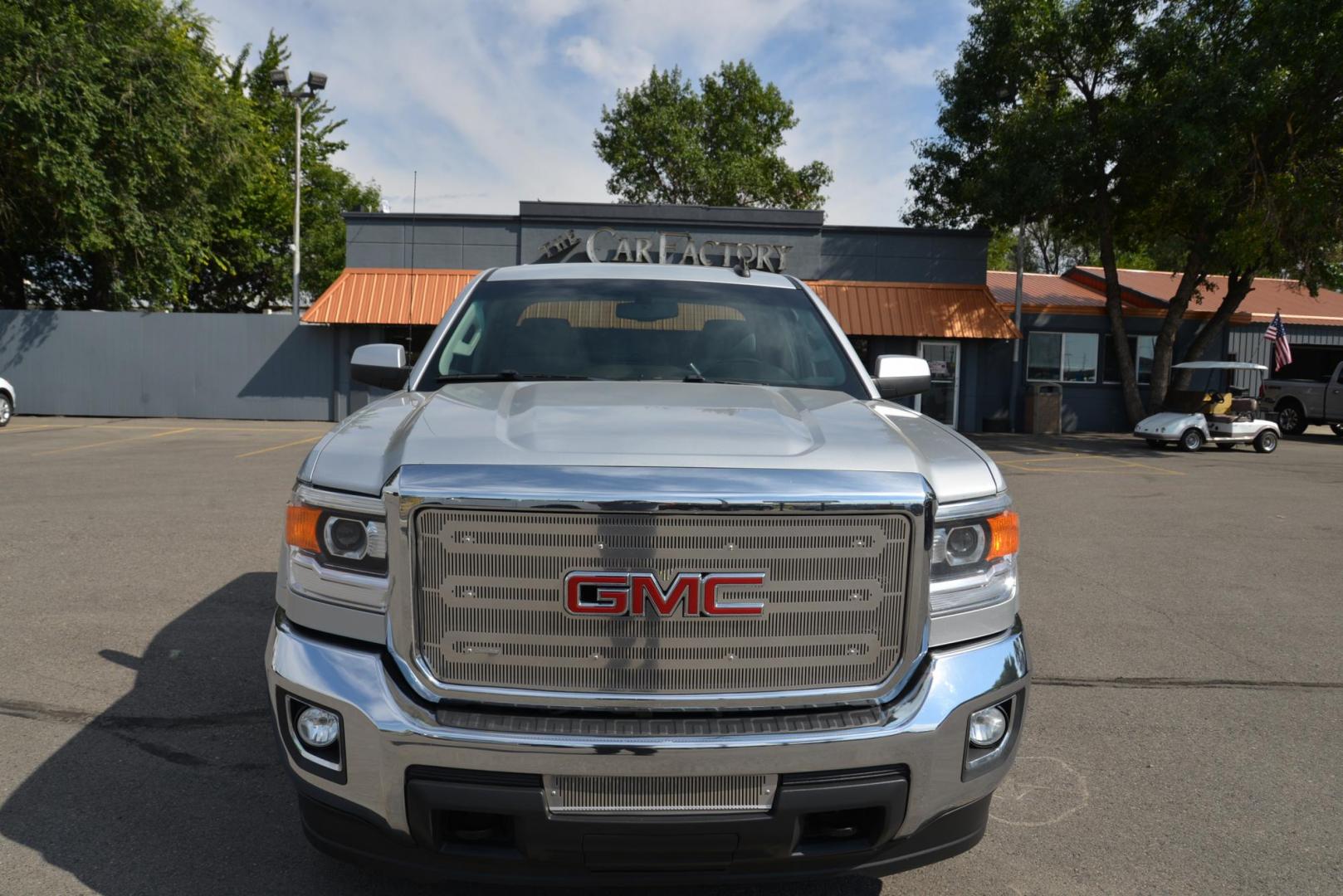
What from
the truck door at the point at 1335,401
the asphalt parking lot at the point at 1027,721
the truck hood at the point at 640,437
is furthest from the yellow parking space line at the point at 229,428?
the truck door at the point at 1335,401

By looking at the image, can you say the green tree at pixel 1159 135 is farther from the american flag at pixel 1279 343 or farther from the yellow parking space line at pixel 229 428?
the yellow parking space line at pixel 229 428

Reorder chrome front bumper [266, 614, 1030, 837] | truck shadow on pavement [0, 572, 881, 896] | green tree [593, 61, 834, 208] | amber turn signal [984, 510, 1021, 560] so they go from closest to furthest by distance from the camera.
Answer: chrome front bumper [266, 614, 1030, 837] < amber turn signal [984, 510, 1021, 560] < truck shadow on pavement [0, 572, 881, 896] < green tree [593, 61, 834, 208]

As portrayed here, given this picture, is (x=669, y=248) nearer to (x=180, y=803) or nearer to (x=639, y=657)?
(x=180, y=803)

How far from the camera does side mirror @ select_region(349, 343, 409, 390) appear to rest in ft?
12.9

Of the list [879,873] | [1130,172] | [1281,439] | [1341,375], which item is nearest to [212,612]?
[879,873]

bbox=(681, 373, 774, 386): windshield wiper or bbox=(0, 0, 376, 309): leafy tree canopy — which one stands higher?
bbox=(0, 0, 376, 309): leafy tree canopy

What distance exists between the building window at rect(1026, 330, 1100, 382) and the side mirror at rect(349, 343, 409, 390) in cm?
2463

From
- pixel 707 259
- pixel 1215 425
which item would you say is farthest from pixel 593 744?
pixel 707 259

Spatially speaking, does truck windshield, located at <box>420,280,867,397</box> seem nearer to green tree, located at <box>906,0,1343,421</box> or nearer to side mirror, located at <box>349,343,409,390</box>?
side mirror, located at <box>349,343,409,390</box>

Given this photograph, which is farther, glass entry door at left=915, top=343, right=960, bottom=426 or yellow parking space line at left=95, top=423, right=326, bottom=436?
glass entry door at left=915, top=343, right=960, bottom=426

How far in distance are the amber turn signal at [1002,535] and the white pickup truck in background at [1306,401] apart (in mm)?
26733

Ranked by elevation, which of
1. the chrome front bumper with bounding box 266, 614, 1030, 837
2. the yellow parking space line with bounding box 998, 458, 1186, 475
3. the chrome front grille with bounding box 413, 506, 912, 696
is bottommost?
the yellow parking space line with bounding box 998, 458, 1186, 475

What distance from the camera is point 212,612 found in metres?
5.72

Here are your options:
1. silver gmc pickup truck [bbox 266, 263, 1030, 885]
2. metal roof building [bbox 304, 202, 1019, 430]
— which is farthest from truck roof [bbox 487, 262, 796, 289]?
metal roof building [bbox 304, 202, 1019, 430]
